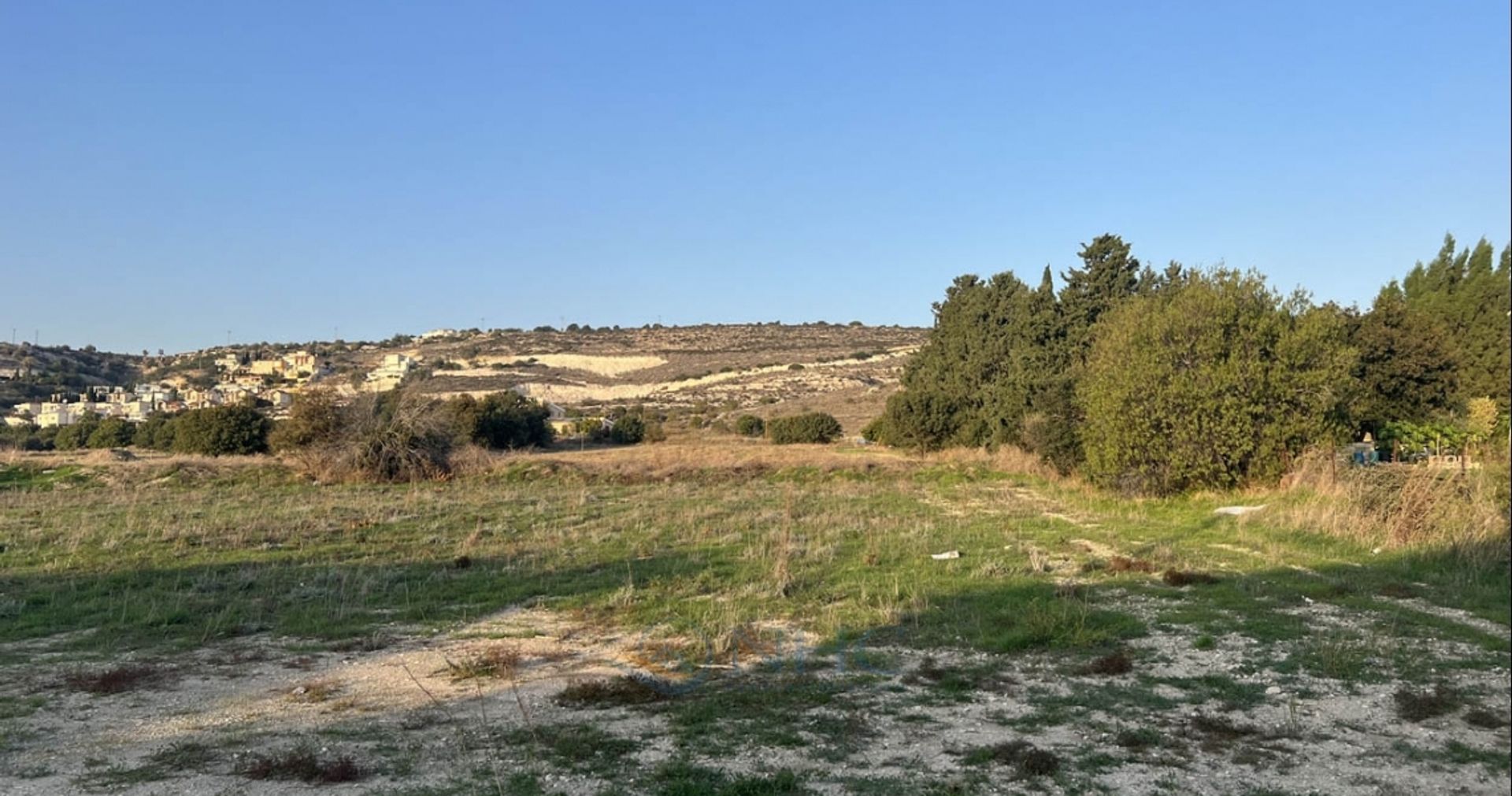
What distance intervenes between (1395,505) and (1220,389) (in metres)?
7.80

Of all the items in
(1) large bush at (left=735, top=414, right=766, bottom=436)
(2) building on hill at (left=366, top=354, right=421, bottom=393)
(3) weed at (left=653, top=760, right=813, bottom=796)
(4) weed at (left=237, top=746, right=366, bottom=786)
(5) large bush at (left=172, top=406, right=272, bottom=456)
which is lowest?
(1) large bush at (left=735, top=414, right=766, bottom=436)

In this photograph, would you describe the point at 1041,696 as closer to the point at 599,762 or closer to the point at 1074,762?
the point at 1074,762

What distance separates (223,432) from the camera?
137ft

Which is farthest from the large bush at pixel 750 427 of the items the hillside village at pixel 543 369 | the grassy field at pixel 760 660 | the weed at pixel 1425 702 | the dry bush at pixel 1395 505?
the weed at pixel 1425 702

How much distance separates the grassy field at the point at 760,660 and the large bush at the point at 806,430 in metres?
34.3

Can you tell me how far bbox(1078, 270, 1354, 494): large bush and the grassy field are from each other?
3132mm

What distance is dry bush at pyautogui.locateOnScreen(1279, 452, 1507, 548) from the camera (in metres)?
9.24

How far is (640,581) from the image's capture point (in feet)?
45.8

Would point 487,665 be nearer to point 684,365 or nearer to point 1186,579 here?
point 1186,579

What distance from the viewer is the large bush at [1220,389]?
21.5 m

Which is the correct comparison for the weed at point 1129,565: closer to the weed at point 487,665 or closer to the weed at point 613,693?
the weed at point 613,693

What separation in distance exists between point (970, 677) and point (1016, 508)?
50.5 feet

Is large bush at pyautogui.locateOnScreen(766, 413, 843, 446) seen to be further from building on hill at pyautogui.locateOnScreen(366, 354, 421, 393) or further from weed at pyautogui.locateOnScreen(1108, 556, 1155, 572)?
weed at pyautogui.locateOnScreen(1108, 556, 1155, 572)

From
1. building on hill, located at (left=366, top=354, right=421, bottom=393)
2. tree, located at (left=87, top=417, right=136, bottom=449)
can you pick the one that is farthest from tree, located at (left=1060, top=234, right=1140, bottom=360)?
building on hill, located at (left=366, top=354, right=421, bottom=393)
